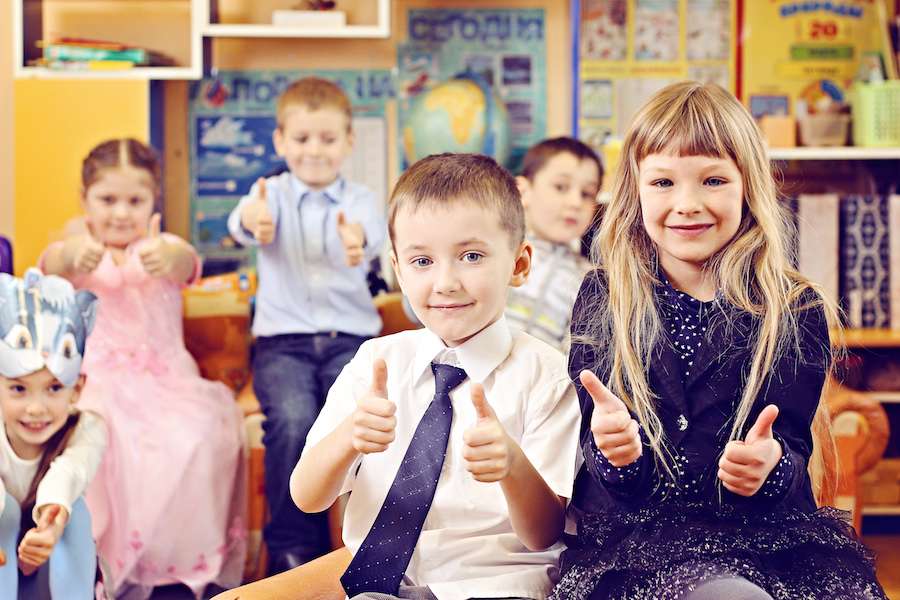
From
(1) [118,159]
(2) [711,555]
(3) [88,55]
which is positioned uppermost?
(3) [88,55]

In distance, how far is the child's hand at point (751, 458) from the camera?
1.13m

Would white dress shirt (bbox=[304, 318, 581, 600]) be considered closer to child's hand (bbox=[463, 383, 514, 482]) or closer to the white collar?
the white collar

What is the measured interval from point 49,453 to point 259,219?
0.70 m

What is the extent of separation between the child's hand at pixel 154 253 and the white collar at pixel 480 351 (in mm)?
1129

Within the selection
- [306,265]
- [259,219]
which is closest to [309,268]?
[306,265]

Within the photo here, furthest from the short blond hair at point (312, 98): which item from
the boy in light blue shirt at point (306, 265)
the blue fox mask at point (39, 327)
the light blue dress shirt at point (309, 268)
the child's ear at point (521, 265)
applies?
the child's ear at point (521, 265)

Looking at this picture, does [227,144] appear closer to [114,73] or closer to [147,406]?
[114,73]

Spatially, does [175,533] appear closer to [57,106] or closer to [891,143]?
[57,106]

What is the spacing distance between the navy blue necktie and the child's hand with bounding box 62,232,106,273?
1168 mm

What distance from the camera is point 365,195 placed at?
252 centimetres

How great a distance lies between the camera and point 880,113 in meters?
2.75

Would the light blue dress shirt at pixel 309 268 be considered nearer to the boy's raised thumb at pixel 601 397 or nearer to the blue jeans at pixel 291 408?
the blue jeans at pixel 291 408

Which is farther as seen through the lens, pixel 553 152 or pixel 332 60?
pixel 332 60

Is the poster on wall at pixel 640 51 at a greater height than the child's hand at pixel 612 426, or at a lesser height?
greater
